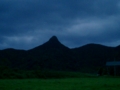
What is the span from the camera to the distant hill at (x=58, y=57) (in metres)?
92.7

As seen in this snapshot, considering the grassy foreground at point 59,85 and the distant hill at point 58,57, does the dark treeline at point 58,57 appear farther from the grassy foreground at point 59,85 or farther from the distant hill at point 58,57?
the grassy foreground at point 59,85

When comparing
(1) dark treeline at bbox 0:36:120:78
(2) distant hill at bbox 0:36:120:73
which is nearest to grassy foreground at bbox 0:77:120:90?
(1) dark treeline at bbox 0:36:120:78

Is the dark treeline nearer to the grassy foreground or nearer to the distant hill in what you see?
the distant hill

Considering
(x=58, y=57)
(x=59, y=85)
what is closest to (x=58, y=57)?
(x=58, y=57)

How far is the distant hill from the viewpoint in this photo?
9269 cm

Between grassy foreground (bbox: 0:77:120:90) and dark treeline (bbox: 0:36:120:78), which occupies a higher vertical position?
dark treeline (bbox: 0:36:120:78)

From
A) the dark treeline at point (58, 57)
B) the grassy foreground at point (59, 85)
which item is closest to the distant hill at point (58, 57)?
the dark treeline at point (58, 57)

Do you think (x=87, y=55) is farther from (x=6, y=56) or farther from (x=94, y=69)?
(x=6, y=56)

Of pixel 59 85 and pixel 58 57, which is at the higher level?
pixel 58 57

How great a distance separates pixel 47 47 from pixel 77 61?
60.6ft

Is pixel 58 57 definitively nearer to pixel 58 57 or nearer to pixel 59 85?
pixel 58 57

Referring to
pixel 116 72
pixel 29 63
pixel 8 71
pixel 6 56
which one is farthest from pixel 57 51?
pixel 8 71

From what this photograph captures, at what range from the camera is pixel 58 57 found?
102 metres

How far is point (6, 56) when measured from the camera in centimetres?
9950
